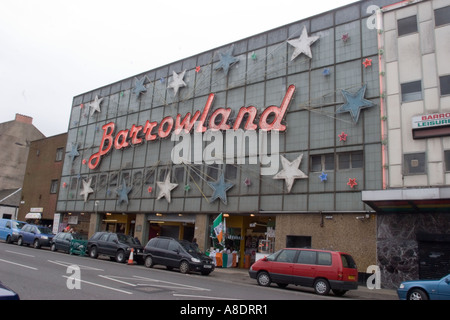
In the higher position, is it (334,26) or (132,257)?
(334,26)

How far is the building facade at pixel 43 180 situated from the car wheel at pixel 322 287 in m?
31.8

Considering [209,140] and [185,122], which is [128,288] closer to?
[209,140]

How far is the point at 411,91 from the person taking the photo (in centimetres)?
1912

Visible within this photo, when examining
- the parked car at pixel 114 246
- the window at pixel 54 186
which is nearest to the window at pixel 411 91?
the parked car at pixel 114 246

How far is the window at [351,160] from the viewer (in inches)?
796

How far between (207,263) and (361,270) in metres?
7.61

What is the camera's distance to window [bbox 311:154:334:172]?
69.4ft

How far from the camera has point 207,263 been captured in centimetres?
1919

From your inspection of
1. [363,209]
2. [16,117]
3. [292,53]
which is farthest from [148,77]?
[16,117]

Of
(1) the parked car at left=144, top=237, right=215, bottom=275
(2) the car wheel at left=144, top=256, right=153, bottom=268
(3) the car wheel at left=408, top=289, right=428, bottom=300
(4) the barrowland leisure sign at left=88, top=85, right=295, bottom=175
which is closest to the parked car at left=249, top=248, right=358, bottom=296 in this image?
(3) the car wheel at left=408, top=289, right=428, bottom=300

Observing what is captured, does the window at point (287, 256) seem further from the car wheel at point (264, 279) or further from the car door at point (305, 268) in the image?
the car wheel at point (264, 279)

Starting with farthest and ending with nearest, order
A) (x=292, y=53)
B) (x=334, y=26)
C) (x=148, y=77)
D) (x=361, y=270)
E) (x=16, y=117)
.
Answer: (x=16, y=117) < (x=148, y=77) < (x=292, y=53) < (x=334, y=26) < (x=361, y=270)

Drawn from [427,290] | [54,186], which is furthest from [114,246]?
[54,186]

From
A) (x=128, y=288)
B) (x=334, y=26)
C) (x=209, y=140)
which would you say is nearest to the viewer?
(x=128, y=288)
